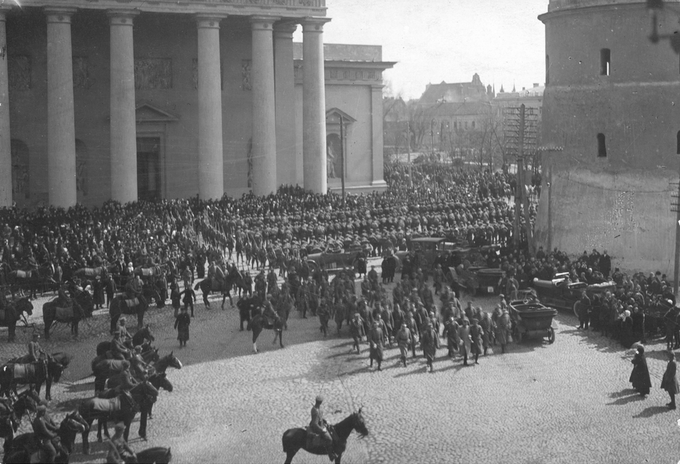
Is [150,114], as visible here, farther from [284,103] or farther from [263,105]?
[284,103]

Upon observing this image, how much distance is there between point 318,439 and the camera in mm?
14484

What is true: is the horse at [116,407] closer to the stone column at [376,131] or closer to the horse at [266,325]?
the horse at [266,325]

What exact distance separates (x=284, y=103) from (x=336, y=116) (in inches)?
342

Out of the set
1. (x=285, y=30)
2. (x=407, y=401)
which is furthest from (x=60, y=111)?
(x=407, y=401)

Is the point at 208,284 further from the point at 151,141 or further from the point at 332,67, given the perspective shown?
the point at 332,67

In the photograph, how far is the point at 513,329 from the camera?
934 inches

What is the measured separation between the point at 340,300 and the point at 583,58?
602 inches

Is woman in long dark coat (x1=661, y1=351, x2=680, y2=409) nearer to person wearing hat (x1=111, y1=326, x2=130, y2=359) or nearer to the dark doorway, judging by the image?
person wearing hat (x1=111, y1=326, x2=130, y2=359)

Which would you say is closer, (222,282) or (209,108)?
(222,282)

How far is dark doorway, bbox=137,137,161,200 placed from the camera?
51.1 metres

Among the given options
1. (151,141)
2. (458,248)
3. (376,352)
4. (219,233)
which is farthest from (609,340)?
(151,141)

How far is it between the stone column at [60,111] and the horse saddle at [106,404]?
95.4 feet

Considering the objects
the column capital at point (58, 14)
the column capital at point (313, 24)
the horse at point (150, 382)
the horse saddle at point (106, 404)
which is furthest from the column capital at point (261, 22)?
the horse saddle at point (106, 404)

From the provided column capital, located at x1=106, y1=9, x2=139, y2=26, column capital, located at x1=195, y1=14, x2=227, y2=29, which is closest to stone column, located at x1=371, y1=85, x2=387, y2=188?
column capital, located at x1=195, y1=14, x2=227, y2=29
